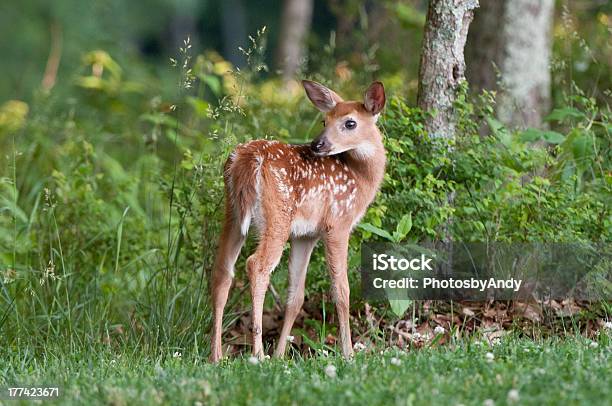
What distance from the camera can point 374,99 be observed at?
5941 mm

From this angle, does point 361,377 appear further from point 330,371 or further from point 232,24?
point 232,24

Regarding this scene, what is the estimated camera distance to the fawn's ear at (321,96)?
605 centimetres

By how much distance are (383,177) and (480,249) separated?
84 cm

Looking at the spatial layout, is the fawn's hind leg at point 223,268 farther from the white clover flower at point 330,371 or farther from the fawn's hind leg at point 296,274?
the white clover flower at point 330,371

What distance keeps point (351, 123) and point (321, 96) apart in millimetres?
305

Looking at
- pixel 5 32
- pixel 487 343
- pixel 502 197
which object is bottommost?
pixel 487 343

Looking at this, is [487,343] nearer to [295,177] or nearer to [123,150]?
[295,177]

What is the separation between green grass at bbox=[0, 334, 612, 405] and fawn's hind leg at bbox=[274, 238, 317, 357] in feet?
2.08

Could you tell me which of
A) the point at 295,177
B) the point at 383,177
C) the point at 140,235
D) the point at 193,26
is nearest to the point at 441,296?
the point at 383,177

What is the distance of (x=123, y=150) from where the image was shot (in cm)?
1076

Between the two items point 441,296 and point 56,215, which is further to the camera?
point 56,215

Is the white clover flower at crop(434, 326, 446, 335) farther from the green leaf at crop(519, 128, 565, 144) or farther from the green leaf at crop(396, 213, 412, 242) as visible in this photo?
the green leaf at crop(519, 128, 565, 144)

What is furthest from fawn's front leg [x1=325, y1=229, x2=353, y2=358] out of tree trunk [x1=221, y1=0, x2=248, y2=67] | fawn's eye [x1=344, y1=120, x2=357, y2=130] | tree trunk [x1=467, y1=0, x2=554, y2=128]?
tree trunk [x1=221, y1=0, x2=248, y2=67]

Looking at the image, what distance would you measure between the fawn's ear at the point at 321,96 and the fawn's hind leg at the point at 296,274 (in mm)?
784
